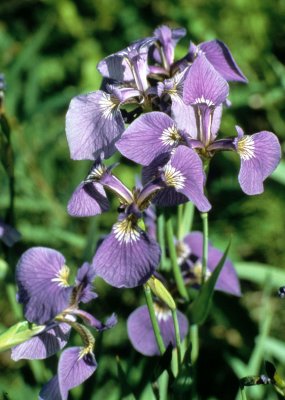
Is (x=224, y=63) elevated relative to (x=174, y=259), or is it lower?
elevated

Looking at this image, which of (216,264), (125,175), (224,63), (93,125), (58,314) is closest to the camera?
(58,314)

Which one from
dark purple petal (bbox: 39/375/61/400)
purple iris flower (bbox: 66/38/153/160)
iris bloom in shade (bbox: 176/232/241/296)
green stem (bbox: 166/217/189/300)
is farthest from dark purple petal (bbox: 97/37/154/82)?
dark purple petal (bbox: 39/375/61/400)

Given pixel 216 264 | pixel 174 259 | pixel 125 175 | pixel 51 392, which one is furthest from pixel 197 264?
pixel 125 175

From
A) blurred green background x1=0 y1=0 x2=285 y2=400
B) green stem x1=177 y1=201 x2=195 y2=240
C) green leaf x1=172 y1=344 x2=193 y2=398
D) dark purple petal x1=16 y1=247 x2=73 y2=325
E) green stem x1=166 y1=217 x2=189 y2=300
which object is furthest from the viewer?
blurred green background x1=0 y1=0 x2=285 y2=400

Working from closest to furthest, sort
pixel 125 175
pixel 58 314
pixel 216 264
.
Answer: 1. pixel 58 314
2. pixel 216 264
3. pixel 125 175

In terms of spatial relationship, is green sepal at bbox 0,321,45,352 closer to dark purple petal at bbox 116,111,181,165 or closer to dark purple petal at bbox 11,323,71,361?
dark purple petal at bbox 11,323,71,361

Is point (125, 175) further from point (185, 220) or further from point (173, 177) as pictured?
point (173, 177)

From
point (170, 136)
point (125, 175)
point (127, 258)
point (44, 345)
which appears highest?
point (170, 136)
